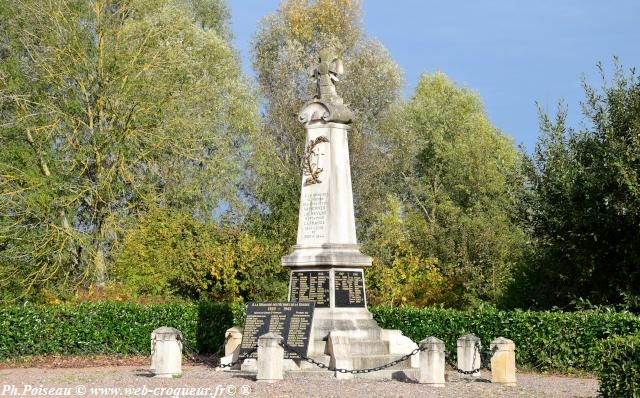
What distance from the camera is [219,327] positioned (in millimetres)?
23203

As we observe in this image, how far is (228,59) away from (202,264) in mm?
13632

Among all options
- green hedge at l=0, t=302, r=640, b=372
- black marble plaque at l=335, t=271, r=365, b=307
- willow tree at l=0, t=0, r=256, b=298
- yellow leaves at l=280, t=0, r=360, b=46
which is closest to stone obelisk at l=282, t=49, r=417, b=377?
black marble plaque at l=335, t=271, r=365, b=307

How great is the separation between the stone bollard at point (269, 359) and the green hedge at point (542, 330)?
6493 mm

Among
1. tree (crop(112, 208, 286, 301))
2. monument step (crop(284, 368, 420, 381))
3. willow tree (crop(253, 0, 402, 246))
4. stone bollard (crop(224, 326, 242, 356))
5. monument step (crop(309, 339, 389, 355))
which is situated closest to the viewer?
monument step (crop(284, 368, 420, 381))

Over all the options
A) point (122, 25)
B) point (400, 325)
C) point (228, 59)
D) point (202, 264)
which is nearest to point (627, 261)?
point (400, 325)

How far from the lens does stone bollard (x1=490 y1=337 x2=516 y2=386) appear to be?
16.3 meters

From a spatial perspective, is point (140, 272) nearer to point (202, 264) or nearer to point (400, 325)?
point (202, 264)

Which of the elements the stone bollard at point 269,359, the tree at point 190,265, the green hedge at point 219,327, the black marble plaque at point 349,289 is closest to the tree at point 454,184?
the tree at point 190,265

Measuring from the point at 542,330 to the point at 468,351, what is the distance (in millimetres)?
2643

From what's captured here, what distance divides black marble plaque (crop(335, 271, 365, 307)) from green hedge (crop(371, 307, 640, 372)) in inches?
149

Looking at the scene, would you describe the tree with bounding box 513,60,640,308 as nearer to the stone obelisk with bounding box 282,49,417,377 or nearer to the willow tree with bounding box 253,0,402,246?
the stone obelisk with bounding box 282,49,417,377

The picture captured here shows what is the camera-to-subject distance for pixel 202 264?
94.6 ft

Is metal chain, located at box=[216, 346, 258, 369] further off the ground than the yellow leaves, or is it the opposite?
the yellow leaves

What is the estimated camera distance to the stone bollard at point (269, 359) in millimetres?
15344
